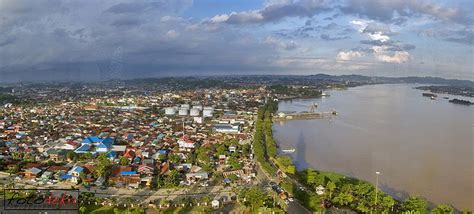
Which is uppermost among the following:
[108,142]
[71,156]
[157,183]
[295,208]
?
[108,142]

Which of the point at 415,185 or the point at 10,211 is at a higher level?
the point at 10,211

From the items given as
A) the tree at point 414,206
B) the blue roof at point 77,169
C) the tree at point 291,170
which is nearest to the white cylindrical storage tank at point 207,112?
the tree at point 291,170

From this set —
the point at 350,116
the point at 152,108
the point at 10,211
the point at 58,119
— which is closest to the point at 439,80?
the point at 350,116

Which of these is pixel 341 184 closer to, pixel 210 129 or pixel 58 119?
pixel 210 129

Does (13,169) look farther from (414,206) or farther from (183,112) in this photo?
(183,112)

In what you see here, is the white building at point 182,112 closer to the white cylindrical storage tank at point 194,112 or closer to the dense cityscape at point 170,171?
the white cylindrical storage tank at point 194,112

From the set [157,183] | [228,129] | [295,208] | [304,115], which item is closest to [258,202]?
[295,208]

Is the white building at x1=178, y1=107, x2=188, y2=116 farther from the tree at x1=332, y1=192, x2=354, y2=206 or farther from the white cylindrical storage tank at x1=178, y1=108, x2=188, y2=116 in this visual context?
the tree at x1=332, y1=192, x2=354, y2=206

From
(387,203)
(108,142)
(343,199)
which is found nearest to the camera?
(387,203)

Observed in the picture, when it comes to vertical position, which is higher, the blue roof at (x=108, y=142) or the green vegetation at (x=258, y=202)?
the blue roof at (x=108, y=142)
